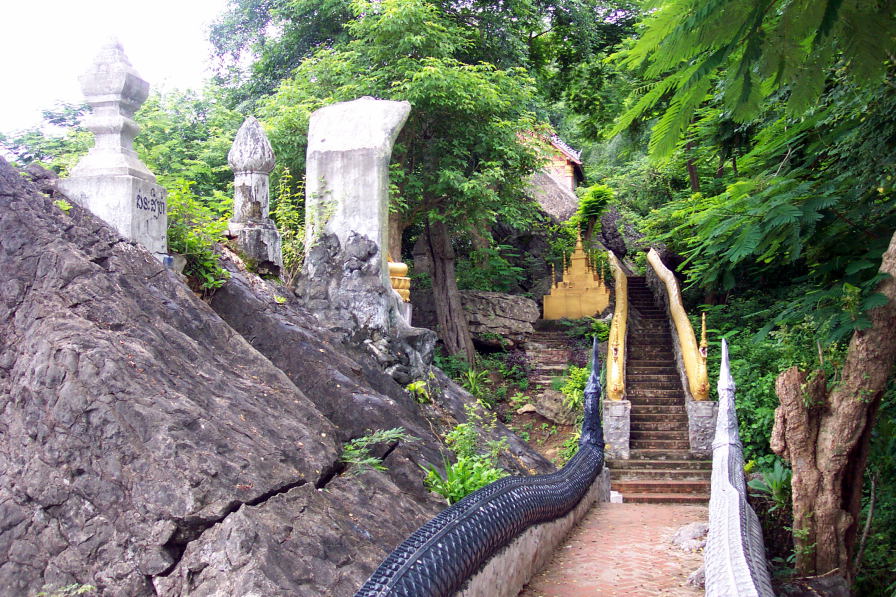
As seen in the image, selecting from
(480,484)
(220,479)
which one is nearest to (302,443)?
(220,479)

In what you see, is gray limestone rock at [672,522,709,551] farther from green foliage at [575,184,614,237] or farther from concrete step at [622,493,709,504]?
green foliage at [575,184,614,237]

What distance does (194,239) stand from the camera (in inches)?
286

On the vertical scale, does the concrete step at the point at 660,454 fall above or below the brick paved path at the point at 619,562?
below

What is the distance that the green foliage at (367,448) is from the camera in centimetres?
560

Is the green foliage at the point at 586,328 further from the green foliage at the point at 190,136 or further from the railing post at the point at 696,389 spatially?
the green foliage at the point at 190,136

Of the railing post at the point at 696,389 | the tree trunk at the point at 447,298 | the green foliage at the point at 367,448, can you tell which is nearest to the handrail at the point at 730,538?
the green foliage at the point at 367,448

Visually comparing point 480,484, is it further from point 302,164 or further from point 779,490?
point 302,164

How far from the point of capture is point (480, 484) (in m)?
6.20

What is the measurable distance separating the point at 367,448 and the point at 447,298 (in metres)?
11.5

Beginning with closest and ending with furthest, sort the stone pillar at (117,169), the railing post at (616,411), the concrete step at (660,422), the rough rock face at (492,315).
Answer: the stone pillar at (117,169) < the railing post at (616,411) < the concrete step at (660,422) < the rough rock face at (492,315)

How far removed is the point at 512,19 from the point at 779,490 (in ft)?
46.1

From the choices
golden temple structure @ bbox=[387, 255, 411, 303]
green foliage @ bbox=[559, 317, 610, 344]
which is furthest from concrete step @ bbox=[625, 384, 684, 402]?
golden temple structure @ bbox=[387, 255, 411, 303]

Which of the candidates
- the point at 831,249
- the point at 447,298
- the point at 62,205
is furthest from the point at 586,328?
the point at 62,205

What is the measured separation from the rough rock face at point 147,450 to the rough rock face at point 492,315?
12.4 metres
